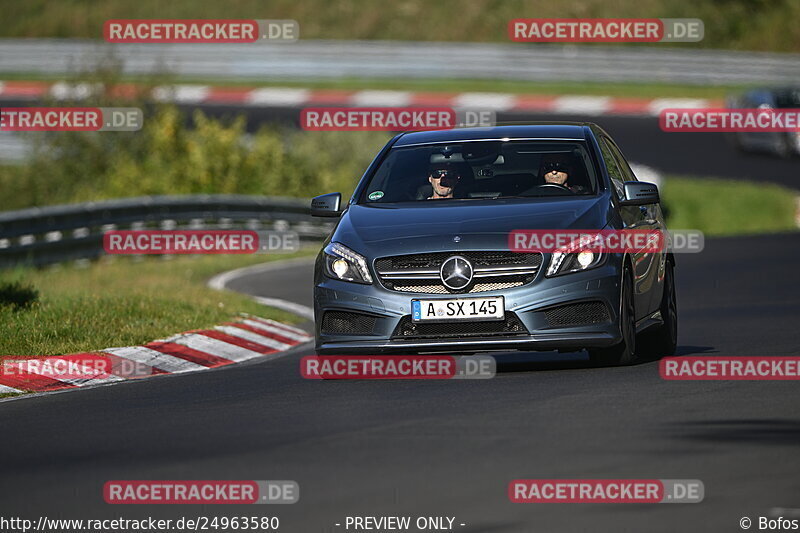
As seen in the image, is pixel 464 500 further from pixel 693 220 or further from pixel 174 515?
pixel 693 220

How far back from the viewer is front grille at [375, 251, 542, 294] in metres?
10.3

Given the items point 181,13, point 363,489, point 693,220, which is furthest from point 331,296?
point 181,13

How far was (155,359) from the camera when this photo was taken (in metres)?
12.9

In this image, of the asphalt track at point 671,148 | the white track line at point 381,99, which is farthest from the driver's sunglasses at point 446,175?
the white track line at point 381,99

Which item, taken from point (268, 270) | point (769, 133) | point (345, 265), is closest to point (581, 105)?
point (769, 133)

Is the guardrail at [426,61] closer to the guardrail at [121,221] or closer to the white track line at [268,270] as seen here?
the guardrail at [121,221]

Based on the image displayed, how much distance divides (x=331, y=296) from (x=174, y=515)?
413 centimetres

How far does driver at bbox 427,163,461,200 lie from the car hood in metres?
0.22

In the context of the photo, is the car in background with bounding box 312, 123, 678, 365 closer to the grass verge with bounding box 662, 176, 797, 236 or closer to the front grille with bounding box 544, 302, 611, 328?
the front grille with bounding box 544, 302, 611, 328

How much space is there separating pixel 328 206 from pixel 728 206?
74.3ft

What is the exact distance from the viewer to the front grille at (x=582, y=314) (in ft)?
33.9

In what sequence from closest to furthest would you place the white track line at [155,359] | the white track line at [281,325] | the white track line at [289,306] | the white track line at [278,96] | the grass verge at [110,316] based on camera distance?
the white track line at [155,359], the grass verge at [110,316], the white track line at [281,325], the white track line at [289,306], the white track line at [278,96]

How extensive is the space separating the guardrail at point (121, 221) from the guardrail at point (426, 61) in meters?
15.7

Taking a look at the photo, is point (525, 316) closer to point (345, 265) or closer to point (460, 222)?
point (460, 222)
